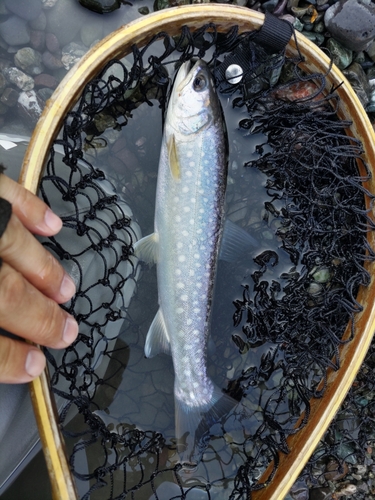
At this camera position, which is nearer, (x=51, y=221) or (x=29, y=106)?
(x=51, y=221)

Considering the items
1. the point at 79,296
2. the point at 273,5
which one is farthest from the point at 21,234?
the point at 273,5

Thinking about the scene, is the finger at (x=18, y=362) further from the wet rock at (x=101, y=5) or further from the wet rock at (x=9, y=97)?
the wet rock at (x=101, y=5)

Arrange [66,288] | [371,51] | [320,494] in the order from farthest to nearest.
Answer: [320,494], [371,51], [66,288]

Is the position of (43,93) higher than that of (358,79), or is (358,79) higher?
(358,79)

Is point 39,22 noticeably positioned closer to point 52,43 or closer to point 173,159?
point 52,43

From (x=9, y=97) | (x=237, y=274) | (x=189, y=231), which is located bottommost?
(x=237, y=274)

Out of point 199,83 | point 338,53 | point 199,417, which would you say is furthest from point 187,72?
point 199,417

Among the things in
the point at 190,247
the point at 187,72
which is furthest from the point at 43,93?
the point at 190,247

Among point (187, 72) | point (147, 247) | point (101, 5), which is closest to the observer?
point (187, 72)

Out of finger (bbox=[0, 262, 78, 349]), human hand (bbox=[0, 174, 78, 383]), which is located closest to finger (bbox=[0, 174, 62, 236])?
human hand (bbox=[0, 174, 78, 383])
